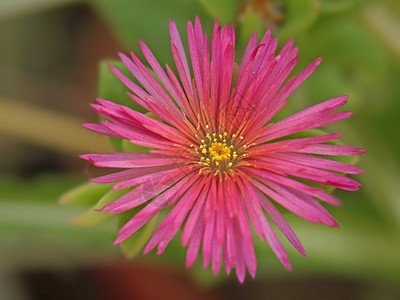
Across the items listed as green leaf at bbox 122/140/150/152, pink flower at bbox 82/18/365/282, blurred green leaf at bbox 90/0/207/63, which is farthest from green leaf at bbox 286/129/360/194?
blurred green leaf at bbox 90/0/207/63

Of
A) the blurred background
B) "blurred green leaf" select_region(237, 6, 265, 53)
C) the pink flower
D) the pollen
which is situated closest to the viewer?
the pink flower

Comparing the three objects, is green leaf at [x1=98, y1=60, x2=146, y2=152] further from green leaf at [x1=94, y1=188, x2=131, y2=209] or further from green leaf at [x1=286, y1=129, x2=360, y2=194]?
green leaf at [x1=286, y1=129, x2=360, y2=194]

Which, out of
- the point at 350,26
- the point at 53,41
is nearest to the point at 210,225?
the point at 350,26

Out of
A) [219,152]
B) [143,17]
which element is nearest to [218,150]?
[219,152]

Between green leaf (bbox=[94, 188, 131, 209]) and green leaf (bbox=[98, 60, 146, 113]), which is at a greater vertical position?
green leaf (bbox=[98, 60, 146, 113])

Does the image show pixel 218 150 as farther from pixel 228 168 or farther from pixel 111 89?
pixel 111 89

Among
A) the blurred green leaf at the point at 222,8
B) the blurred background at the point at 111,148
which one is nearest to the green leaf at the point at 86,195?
the blurred background at the point at 111,148

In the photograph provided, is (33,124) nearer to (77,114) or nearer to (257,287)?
(77,114)
